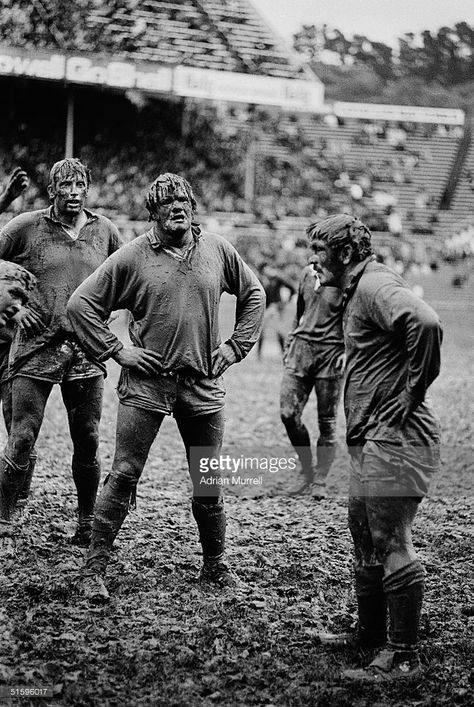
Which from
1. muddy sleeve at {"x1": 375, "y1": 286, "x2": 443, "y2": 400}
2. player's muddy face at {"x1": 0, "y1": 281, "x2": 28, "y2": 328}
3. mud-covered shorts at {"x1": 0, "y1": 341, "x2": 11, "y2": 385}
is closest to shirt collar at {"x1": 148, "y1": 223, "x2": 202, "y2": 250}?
player's muddy face at {"x1": 0, "y1": 281, "x2": 28, "y2": 328}

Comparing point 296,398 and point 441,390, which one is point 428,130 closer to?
point 441,390

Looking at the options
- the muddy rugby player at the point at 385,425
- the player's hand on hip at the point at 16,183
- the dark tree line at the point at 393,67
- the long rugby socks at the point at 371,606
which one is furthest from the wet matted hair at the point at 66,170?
the dark tree line at the point at 393,67

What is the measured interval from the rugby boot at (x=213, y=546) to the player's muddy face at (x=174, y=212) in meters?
1.51

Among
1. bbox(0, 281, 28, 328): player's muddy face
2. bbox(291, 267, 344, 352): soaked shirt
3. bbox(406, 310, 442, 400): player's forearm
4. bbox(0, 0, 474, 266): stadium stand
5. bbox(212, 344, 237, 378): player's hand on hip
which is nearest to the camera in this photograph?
bbox(406, 310, 442, 400): player's forearm

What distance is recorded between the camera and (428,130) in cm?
3234

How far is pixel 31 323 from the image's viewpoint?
5727mm

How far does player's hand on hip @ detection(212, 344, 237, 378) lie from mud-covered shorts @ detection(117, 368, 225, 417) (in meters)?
0.07

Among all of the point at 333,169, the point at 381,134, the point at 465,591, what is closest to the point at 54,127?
the point at 333,169

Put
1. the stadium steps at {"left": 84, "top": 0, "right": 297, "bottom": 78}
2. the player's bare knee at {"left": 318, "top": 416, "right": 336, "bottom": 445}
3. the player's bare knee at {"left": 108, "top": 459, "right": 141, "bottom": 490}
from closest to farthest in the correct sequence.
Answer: the player's bare knee at {"left": 108, "top": 459, "right": 141, "bottom": 490} → the player's bare knee at {"left": 318, "top": 416, "right": 336, "bottom": 445} → the stadium steps at {"left": 84, "top": 0, "right": 297, "bottom": 78}

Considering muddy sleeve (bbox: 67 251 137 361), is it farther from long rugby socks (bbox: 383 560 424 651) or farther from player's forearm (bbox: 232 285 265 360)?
long rugby socks (bbox: 383 560 424 651)

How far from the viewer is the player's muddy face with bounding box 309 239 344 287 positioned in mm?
4398

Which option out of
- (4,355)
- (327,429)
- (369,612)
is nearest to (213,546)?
(369,612)

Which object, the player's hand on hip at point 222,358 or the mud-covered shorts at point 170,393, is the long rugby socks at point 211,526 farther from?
the player's hand on hip at point 222,358

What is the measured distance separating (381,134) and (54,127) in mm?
14166
